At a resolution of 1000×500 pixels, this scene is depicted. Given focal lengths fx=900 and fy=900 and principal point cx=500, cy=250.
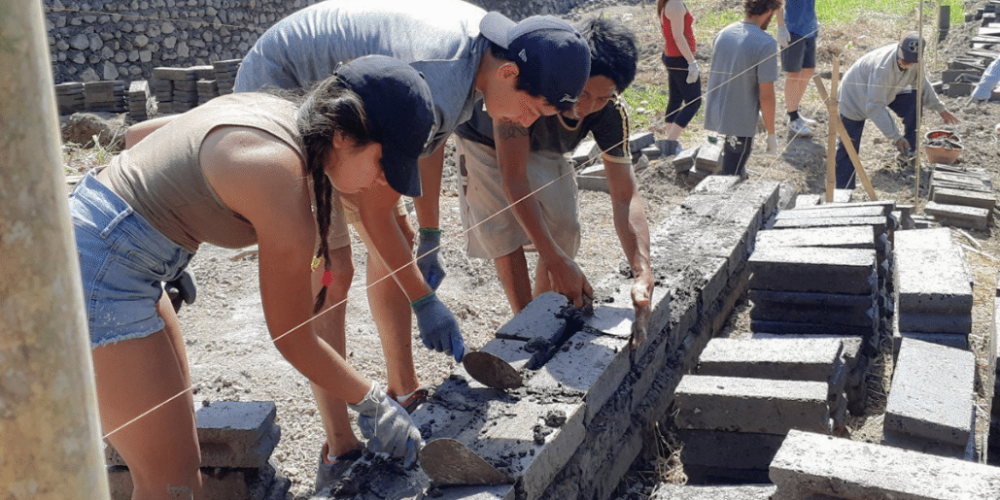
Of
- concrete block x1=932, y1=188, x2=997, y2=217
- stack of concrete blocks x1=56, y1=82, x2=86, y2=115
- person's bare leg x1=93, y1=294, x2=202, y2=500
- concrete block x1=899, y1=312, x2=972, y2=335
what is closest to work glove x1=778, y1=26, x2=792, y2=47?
concrete block x1=932, y1=188, x2=997, y2=217

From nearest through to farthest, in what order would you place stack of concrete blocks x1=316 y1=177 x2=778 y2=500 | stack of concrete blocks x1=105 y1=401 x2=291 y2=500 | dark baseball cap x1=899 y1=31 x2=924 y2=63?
stack of concrete blocks x1=316 y1=177 x2=778 y2=500 → stack of concrete blocks x1=105 y1=401 x2=291 y2=500 → dark baseball cap x1=899 y1=31 x2=924 y2=63

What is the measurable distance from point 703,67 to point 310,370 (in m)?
12.4

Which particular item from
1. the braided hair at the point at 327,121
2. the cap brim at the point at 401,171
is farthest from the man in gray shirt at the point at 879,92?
the braided hair at the point at 327,121

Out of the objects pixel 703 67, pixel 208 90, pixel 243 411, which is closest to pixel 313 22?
pixel 243 411

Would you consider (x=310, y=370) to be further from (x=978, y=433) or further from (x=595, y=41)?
(x=978, y=433)

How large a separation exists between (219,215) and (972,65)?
39.2 ft

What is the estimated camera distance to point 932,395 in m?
3.16

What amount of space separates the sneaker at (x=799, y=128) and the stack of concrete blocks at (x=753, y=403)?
6.03 meters

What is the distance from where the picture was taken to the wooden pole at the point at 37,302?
0.89m

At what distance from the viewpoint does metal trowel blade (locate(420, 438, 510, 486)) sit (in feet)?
7.89

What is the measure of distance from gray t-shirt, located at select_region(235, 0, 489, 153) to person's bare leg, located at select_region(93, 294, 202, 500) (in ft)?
3.53

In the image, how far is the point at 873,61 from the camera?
7.77 metres

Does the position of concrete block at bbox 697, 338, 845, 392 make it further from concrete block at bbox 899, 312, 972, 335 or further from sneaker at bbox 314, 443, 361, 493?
sneaker at bbox 314, 443, 361, 493

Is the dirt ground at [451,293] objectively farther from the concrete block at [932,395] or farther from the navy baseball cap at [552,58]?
the navy baseball cap at [552,58]
